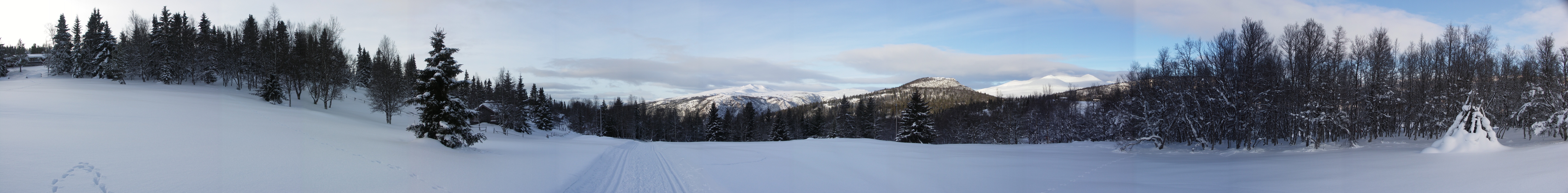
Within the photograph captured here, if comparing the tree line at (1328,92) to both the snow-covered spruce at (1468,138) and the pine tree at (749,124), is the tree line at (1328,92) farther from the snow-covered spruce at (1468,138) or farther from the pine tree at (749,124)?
the pine tree at (749,124)

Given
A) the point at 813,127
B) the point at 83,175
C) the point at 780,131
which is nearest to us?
the point at 83,175

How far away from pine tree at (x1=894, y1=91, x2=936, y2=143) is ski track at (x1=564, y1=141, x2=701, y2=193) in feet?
86.8

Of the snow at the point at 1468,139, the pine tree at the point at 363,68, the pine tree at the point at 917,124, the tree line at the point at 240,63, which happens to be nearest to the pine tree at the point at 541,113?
the tree line at the point at 240,63

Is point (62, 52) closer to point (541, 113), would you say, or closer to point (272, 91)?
point (272, 91)

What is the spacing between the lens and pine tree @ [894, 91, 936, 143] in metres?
41.2

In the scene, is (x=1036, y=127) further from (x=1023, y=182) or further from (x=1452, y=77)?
(x=1023, y=182)

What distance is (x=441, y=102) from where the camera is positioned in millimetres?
17688

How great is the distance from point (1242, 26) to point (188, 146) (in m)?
32.8

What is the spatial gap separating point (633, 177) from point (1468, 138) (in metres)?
18.0

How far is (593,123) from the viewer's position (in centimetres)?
7562

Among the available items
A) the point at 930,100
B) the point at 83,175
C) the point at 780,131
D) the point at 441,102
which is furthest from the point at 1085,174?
the point at 930,100

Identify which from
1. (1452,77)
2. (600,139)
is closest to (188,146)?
(600,139)

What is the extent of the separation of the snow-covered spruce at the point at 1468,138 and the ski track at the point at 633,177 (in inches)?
632

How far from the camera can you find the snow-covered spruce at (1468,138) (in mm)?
11508
